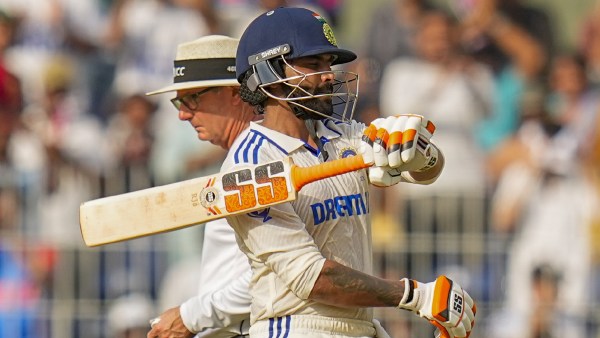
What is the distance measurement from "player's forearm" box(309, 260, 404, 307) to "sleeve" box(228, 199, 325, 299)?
0.03 metres

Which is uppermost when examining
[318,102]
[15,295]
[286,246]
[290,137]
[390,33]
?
[390,33]

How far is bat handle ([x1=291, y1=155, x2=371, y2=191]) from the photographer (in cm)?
417

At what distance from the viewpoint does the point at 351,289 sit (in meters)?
4.36

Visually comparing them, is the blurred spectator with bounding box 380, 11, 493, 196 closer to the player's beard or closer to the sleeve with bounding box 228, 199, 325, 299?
the player's beard

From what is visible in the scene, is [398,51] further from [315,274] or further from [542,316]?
[315,274]

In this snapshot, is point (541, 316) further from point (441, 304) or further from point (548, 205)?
point (441, 304)

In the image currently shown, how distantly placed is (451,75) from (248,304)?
216 inches

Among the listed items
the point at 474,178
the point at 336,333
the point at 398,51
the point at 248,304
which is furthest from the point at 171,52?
the point at 336,333

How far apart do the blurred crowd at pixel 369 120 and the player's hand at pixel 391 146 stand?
18.7 ft

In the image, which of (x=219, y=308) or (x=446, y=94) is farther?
(x=446, y=94)

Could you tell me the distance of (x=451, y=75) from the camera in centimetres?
1035

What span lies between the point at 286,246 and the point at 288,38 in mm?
703

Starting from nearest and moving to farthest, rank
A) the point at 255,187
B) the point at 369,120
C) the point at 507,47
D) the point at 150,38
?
the point at 255,187, the point at 369,120, the point at 150,38, the point at 507,47

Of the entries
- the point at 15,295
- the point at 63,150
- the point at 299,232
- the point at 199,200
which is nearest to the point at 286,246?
the point at 299,232
